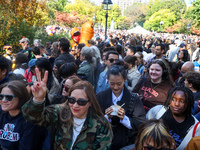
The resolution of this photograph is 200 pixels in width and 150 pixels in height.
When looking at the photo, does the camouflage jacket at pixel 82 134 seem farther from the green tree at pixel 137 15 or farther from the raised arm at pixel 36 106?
the green tree at pixel 137 15

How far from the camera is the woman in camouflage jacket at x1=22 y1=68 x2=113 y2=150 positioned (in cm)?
207

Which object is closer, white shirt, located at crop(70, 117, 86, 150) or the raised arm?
the raised arm

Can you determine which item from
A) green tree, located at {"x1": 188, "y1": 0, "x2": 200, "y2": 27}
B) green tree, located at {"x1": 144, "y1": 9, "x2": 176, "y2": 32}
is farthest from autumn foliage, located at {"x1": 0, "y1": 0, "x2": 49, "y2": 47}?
green tree, located at {"x1": 144, "y1": 9, "x2": 176, "y2": 32}

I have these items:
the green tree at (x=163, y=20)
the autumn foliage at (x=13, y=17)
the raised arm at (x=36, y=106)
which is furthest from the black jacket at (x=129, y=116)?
the green tree at (x=163, y=20)

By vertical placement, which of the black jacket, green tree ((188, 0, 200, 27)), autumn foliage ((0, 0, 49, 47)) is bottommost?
the black jacket

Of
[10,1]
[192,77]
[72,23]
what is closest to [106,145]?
[192,77]

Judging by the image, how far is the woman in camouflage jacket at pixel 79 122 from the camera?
207cm

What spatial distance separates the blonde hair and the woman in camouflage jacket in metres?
0.31

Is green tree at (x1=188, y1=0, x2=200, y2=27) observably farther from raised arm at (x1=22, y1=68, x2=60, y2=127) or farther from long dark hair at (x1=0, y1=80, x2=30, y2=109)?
raised arm at (x1=22, y1=68, x2=60, y2=127)

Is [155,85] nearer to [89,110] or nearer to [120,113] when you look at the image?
[120,113]

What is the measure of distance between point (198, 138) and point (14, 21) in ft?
37.0

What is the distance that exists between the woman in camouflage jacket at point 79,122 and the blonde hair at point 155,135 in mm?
313

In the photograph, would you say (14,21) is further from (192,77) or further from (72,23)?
(72,23)

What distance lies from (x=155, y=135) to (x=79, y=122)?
76 cm
